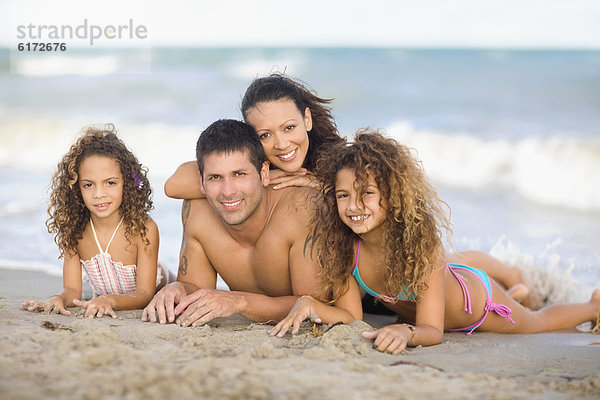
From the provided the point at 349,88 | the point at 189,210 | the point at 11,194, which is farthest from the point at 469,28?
the point at 189,210

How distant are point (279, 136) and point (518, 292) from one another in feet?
7.66

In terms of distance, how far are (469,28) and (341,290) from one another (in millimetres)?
17487

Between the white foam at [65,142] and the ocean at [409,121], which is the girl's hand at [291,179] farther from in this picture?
the white foam at [65,142]

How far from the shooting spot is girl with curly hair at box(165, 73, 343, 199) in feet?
14.3

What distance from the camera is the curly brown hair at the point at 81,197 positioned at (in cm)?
441

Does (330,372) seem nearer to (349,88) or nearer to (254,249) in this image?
(254,249)

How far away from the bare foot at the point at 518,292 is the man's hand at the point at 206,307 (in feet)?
7.93

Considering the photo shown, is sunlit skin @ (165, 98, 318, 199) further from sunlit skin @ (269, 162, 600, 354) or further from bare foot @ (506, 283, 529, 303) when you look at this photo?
bare foot @ (506, 283, 529, 303)

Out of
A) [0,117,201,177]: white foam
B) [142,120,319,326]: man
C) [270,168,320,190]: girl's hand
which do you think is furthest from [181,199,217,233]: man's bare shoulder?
[0,117,201,177]: white foam

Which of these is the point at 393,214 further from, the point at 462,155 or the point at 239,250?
the point at 462,155

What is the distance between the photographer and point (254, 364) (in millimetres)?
2752

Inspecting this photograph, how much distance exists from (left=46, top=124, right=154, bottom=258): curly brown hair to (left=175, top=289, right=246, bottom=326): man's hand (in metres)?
0.89

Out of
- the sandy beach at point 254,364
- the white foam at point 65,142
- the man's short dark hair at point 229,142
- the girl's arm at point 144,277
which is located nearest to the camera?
the sandy beach at point 254,364

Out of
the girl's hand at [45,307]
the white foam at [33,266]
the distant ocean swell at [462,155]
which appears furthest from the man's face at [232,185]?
the distant ocean swell at [462,155]
